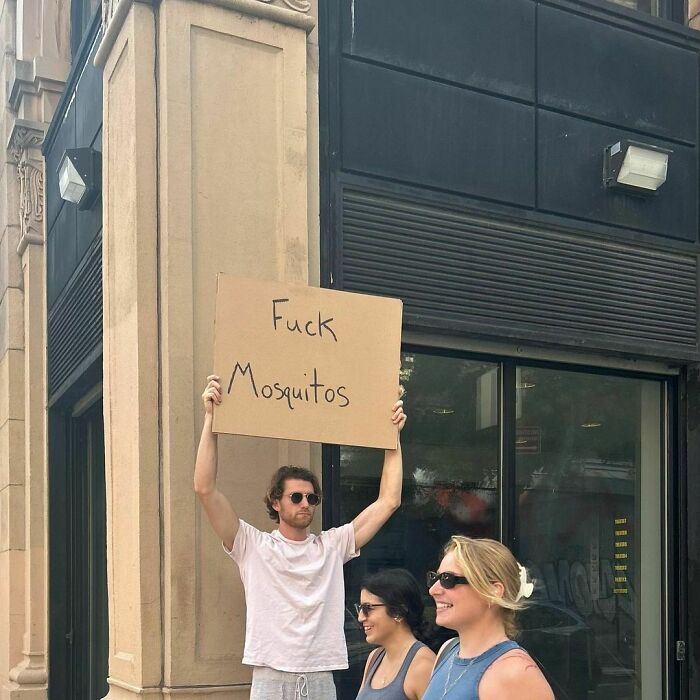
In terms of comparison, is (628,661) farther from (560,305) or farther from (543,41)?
(543,41)

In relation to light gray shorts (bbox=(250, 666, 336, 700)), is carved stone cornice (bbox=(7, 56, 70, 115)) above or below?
above

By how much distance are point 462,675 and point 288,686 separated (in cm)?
159

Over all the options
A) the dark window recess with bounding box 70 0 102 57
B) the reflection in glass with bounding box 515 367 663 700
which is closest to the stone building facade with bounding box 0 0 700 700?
the reflection in glass with bounding box 515 367 663 700

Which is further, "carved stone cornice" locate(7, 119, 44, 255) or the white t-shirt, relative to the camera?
"carved stone cornice" locate(7, 119, 44, 255)

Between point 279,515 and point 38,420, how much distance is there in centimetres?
586

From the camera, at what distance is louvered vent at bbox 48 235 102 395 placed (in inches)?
291

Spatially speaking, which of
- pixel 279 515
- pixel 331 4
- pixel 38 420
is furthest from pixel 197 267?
pixel 38 420

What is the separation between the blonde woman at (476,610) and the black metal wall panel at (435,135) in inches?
138

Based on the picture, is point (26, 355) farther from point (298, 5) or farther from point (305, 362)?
point (305, 362)

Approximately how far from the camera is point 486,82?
7059 millimetres

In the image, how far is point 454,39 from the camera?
22.8 feet

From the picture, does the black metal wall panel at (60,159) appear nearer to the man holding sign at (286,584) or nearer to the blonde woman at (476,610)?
the man holding sign at (286,584)

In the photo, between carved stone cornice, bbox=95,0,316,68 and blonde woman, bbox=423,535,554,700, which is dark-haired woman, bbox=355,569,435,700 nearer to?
blonde woman, bbox=423,535,554,700

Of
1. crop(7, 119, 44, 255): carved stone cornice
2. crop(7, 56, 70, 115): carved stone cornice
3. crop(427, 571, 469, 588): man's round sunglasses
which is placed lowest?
crop(427, 571, 469, 588): man's round sunglasses
